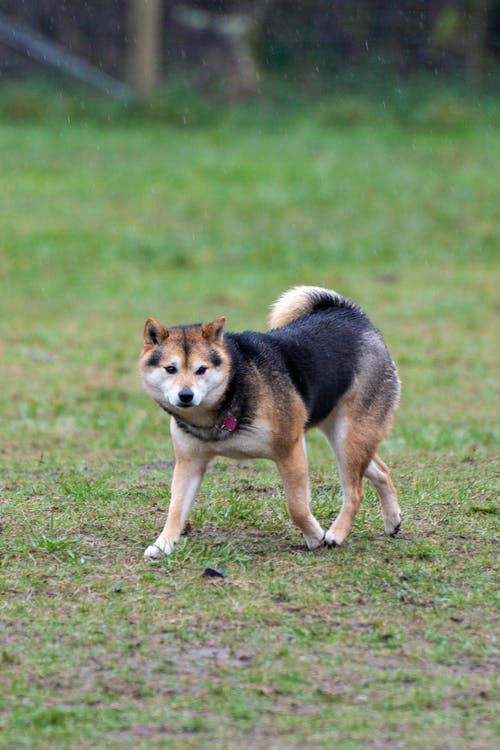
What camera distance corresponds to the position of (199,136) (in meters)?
17.6

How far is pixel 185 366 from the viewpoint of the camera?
17.0ft

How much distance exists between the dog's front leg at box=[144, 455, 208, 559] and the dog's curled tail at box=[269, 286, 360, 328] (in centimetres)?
105

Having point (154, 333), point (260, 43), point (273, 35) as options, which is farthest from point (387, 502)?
point (273, 35)

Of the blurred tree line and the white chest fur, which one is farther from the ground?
the blurred tree line

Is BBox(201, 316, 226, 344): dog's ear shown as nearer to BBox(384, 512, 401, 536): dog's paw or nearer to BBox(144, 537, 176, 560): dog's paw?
BBox(144, 537, 176, 560): dog's paw

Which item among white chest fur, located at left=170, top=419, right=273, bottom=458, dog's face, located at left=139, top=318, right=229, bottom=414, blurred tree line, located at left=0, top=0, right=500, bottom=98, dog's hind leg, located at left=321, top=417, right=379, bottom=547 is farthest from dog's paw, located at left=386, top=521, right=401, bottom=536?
blurred tree line, located at left=0, top=0, right=500, bottom=98

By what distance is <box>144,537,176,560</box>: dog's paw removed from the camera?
538cm

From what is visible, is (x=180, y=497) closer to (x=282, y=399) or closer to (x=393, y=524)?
(x=282, y=399)

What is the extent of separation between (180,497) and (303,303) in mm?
1269

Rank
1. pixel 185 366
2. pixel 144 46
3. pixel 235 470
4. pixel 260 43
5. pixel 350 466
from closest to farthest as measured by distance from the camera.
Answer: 1. pixel 185 366
2. pixel 350 466
3. pixel 235 470
4. pixel 144 46
5. pixel 260 43

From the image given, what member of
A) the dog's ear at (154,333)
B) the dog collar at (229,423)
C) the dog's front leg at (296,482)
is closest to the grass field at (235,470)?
the dog's front leg at (296,482)

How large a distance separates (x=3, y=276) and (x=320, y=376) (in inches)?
339

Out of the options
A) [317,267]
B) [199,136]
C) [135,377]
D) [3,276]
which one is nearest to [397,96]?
[199,136]

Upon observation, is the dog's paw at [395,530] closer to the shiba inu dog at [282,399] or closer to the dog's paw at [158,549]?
the shiba inu dog at [282,399]
